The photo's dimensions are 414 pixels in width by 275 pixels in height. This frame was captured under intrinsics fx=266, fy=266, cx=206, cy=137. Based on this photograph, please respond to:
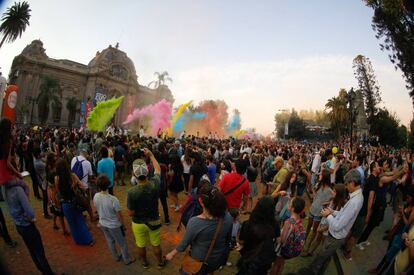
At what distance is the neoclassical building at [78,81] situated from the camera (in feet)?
135

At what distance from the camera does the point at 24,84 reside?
41.5 m

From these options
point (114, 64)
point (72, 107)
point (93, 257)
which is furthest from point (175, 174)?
point (114, 64)

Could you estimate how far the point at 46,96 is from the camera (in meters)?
40.4

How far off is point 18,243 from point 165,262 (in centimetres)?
313

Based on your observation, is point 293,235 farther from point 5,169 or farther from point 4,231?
point 4,231

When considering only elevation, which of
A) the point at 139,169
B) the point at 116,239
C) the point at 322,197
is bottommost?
the point at 116,239

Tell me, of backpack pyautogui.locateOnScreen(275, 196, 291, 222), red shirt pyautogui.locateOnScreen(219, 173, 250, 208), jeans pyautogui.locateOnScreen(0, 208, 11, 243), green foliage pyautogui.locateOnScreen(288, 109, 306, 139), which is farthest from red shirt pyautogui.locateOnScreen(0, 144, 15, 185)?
green foliage pyautogui.locateOnScreen(288, 109, 306, 139)

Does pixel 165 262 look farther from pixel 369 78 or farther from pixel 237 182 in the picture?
pixel 369 78

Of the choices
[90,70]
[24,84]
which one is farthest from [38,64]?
[90,70]

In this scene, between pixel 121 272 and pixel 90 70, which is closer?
pixel 121 272

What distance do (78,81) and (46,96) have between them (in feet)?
29.5

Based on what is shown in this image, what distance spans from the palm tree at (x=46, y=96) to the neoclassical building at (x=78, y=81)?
79 cm

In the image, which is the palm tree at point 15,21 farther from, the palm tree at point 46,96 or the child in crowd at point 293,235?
the palm tree at point 46,96

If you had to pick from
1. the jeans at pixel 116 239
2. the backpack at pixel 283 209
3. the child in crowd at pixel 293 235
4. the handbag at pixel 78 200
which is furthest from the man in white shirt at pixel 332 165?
the handbag at pixel 78 200
